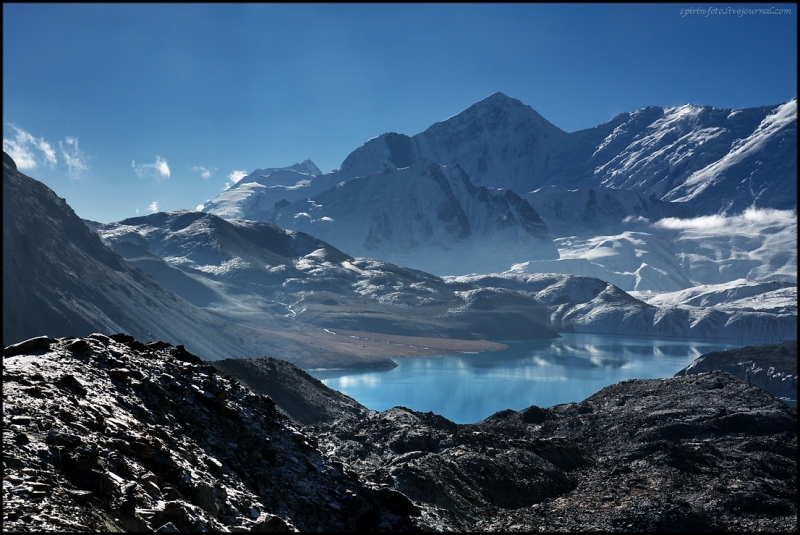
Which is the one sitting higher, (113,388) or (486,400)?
(113,388)

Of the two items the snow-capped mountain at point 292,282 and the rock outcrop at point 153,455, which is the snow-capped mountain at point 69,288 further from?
the rock outcrop at point 153,455

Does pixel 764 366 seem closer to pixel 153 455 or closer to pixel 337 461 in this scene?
pixel 337 461

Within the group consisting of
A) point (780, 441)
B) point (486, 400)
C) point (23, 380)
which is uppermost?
point (23, 380)

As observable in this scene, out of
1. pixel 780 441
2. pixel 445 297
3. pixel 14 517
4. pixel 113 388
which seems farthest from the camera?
pixel 445 297

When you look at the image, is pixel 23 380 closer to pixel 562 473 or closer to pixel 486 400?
pixel 562 473

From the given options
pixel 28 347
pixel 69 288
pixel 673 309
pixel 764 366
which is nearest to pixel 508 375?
pixel 764 366

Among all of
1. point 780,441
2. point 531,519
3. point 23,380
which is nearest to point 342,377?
point 780,441
